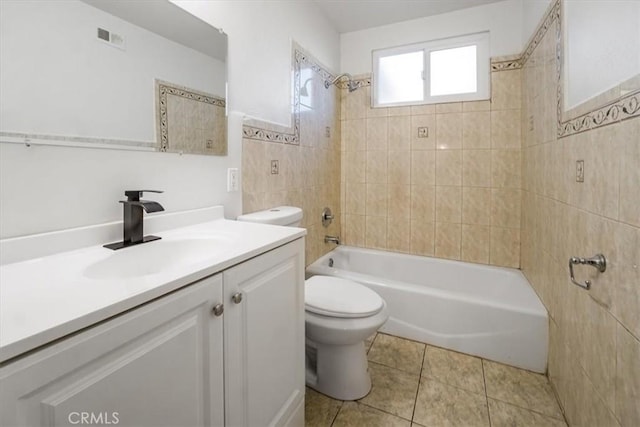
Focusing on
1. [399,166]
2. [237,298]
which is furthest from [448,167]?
[237,298]

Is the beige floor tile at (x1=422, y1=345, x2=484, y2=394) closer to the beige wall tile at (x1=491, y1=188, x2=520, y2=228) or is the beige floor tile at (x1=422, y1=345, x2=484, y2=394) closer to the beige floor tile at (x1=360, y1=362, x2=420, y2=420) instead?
the beige floor tile at (x1=360, y1=362, x2=420, y2=420)

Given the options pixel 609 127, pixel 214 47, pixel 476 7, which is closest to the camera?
pixel 609 127

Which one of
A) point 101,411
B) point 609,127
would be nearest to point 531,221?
point 609,127

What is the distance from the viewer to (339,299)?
5.04 ft

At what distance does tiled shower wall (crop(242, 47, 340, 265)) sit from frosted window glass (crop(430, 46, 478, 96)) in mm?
848

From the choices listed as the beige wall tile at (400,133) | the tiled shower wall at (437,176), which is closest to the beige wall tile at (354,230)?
the tiled shower wall at (437,176)

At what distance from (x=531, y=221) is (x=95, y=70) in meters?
2.41

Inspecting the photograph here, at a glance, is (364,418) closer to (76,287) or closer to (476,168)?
(76,287)

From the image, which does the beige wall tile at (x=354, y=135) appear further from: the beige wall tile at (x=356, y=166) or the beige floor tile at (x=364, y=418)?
the beige floor tile at (x=364, y=418)

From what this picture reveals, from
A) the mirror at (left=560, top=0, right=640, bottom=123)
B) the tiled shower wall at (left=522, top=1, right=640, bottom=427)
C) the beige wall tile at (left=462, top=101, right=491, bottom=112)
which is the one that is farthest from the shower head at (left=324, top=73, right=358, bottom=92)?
the mirror at (left=560, top=0, right=640, bottom=123)

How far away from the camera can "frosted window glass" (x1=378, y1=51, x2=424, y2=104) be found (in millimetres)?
2645

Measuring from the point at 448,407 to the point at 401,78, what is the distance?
2.43 metres

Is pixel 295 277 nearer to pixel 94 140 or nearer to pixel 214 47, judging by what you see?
pixel 94 140

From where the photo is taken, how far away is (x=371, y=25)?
2.67 m
